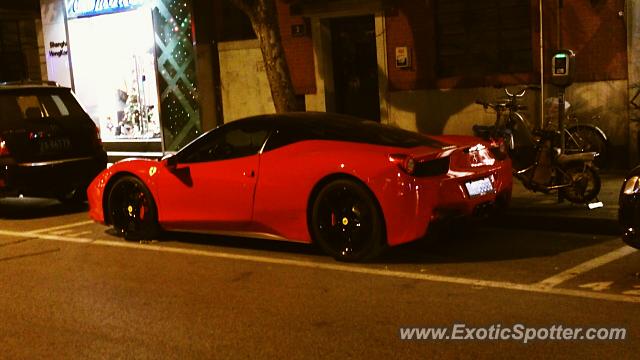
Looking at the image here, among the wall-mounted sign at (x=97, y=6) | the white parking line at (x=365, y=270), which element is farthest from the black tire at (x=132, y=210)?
the wall-mounted sign at (x=97, y=6)

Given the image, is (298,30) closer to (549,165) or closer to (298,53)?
(298,53)

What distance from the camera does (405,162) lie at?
6.96 metres

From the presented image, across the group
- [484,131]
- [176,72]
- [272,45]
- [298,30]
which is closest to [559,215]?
[484,131]

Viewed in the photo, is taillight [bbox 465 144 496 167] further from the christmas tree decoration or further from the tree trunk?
the christmas tree decoration

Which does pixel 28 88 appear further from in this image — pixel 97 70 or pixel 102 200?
pixel 97 70

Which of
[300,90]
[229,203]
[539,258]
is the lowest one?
[539,258]

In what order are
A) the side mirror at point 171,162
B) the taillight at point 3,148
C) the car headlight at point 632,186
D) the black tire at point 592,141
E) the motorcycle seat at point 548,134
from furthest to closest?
the black tire at point 592,141, the taillight at point 3,148, the motorcycle seat at point 548,134, the side mirror at point 171,162, the car headlight at point 632,186

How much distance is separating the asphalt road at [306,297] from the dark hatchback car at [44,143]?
2.22 metres

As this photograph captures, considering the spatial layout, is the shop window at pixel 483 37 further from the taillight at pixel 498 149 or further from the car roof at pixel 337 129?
the car roof at pixel 337 129

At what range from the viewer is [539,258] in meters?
7.34

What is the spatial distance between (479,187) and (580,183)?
7.18ft

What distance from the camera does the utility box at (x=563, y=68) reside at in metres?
9.02

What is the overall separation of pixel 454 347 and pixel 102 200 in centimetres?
531

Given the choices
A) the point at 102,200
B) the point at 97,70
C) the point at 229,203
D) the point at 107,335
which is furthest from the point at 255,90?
the point at 107,335
